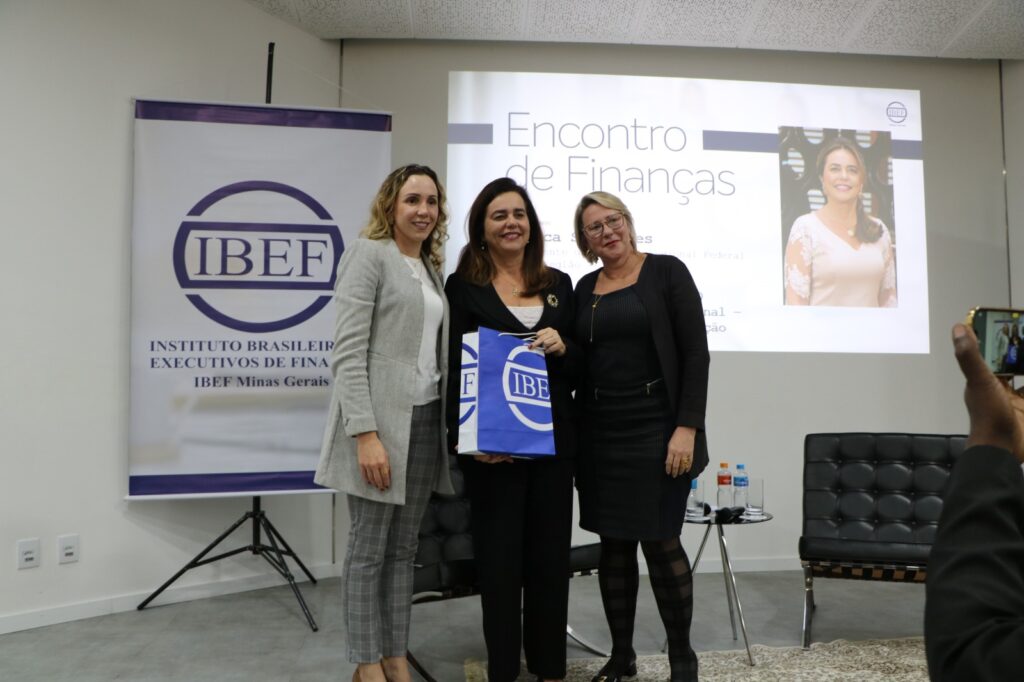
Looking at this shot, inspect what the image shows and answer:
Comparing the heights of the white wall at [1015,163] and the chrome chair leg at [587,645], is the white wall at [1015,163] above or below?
above

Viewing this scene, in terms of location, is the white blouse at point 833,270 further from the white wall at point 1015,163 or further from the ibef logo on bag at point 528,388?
the ibef logo on bag at point 528,388

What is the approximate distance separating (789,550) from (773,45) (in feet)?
9.38

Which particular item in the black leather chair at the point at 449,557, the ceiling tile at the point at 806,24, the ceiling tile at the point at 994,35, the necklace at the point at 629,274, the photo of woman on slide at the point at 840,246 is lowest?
the black leather chair at the point at 449,557

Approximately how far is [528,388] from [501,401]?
10cm

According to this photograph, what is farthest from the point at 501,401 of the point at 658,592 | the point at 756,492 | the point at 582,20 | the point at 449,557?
the point at 582,20

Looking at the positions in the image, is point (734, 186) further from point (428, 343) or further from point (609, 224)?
point (428, 343)

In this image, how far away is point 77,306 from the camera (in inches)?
124

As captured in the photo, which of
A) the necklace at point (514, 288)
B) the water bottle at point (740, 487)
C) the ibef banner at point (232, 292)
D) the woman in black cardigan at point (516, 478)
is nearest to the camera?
the woman in black cardigan at point (516, 478)

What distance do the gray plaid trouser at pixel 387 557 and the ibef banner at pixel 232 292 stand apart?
1.40m

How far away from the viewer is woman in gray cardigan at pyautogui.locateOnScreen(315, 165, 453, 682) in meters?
1.96

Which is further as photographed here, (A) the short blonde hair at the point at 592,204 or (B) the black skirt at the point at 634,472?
(A) the short blonde hair at the point at 592,204

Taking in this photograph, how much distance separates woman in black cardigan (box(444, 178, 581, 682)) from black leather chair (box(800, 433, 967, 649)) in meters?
1.27

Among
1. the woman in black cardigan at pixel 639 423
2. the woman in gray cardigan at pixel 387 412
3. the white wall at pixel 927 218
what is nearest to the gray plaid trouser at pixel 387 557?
the woman in gray cardigan at pixel 387 412

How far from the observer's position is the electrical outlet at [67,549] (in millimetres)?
3074
